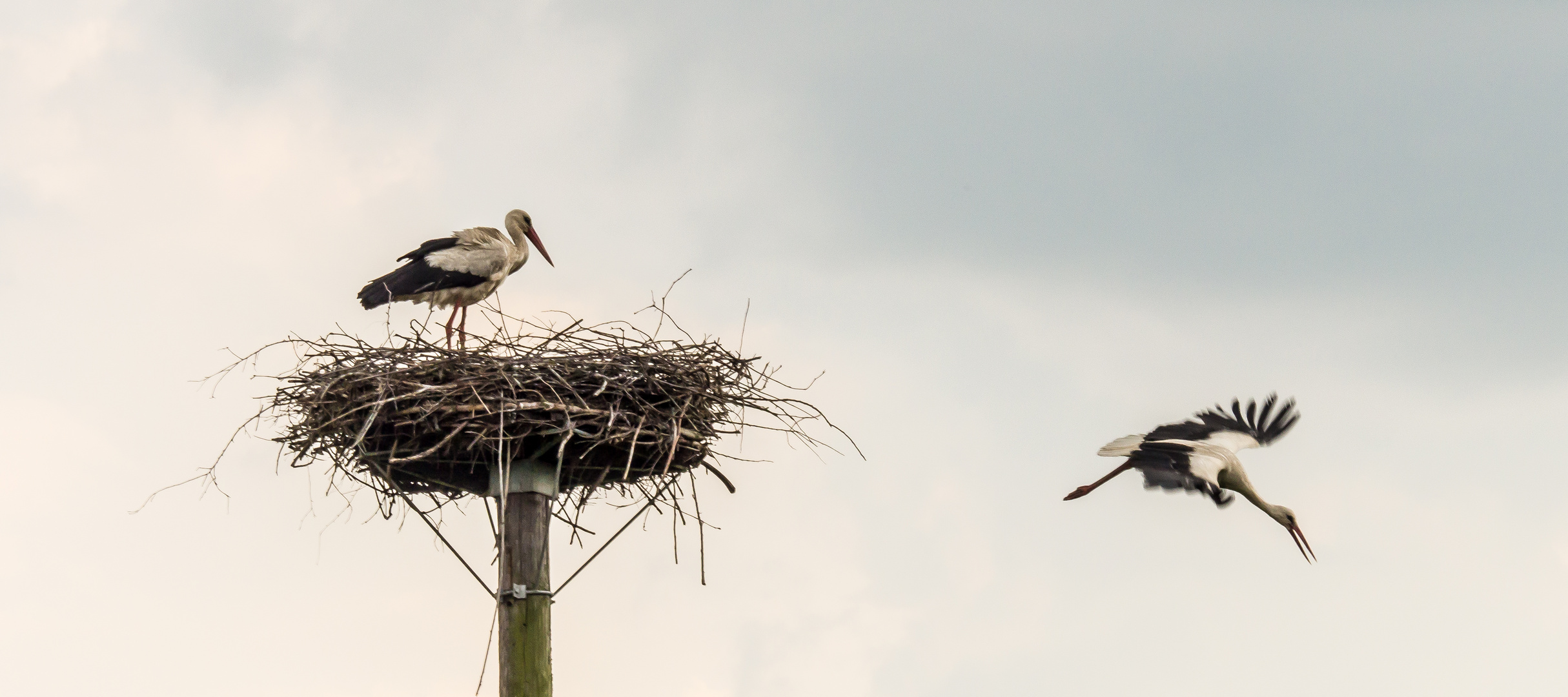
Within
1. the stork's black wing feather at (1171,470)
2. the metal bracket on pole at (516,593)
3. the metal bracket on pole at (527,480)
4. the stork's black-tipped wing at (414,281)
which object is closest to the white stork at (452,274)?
the stork's black-tipped wing at (414,281)

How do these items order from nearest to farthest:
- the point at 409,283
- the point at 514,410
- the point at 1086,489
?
the point at 514,410
the point at 409,283
the point at 1086,489

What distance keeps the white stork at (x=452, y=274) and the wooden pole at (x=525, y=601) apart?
2618 mm

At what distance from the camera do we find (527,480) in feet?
20.4

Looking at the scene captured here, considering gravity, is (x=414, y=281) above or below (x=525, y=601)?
above

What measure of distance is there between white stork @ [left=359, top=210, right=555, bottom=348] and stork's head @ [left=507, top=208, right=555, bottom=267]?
1.66 ft

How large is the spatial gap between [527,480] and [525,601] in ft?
1.69

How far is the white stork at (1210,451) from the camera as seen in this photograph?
8625 mm

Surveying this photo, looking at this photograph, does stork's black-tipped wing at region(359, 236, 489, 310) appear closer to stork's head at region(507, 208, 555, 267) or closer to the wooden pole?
stork's head at region(507, 208, 555, 267)

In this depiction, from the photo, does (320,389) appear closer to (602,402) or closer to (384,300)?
(602,402)

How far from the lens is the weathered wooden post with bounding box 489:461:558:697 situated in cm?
589

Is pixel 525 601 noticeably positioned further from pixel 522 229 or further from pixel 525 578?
pixel 522 229

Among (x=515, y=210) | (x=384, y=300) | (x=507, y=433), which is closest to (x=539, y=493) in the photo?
(x=507, y=433)

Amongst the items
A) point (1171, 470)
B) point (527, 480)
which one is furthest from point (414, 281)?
point (1171, 470)

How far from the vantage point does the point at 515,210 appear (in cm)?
→ 1009
